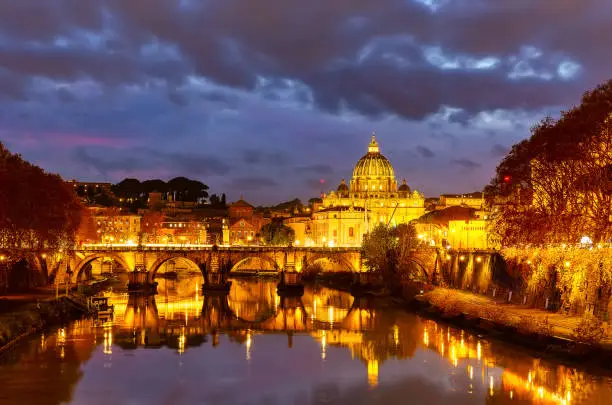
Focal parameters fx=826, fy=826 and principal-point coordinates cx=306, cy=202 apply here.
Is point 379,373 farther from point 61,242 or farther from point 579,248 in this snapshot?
point 61,242

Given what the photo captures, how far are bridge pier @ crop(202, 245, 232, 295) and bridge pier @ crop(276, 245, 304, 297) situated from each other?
578 centimetres

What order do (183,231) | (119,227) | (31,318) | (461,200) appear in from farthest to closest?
(461,200)
(183,231)
(119,227)
(31,318)

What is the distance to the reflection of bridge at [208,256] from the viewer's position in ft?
278

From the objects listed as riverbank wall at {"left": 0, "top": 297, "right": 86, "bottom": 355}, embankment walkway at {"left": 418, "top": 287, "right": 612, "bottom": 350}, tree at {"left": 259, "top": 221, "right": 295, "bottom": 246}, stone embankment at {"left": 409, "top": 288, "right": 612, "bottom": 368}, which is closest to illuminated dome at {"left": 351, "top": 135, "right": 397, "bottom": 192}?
tree at {"left": 259, "top": 221, "right": 295, "bottom": 246}

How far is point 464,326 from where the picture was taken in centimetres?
5288

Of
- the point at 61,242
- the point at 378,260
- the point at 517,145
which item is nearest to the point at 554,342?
the point at 517,145

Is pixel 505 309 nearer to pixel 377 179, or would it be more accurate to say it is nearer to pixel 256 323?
pixel 256 323

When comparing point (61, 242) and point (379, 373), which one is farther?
point (61, 242)

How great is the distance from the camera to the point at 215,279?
87.1 meters

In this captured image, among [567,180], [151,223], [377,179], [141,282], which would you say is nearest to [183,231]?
[151,223]

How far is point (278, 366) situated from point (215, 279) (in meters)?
45.1

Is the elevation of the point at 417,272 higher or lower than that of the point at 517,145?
lower

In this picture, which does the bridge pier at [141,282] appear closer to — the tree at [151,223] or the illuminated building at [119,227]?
the illuminated building at [119,227]

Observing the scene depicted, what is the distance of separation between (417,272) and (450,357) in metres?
47.2
